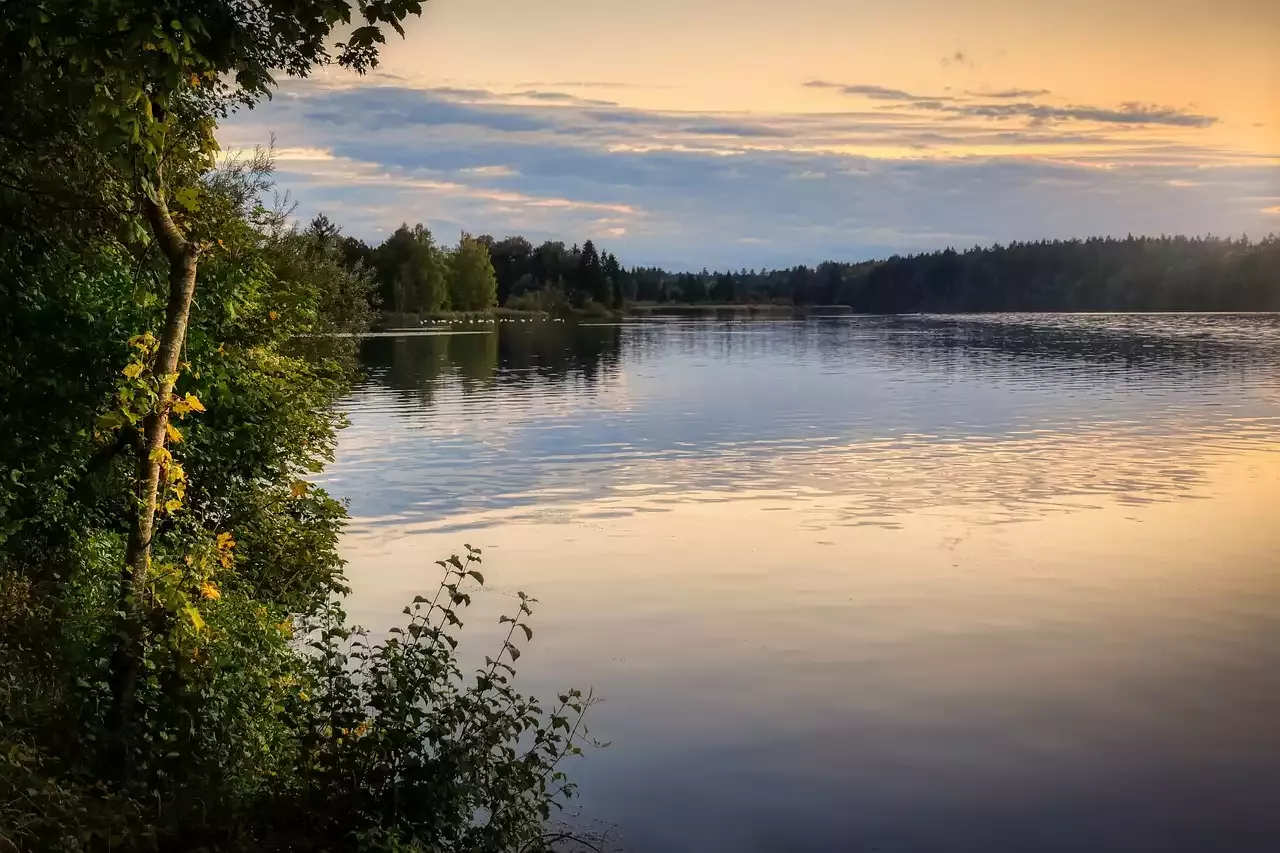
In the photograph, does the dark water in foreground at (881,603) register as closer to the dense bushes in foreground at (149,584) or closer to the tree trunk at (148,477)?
the dense bushes in foreground at (149,584)

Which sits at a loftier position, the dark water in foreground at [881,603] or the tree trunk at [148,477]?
Result: the tree trunk at [148,477]

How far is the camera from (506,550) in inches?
1076

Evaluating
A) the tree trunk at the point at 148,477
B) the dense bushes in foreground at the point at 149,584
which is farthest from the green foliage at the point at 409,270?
the tree trunk at the point at 148,477

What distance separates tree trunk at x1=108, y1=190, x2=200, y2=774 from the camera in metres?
10.8

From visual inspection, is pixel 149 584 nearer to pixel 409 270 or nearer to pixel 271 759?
pixel 271 759

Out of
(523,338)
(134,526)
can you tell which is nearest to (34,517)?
(134,526)

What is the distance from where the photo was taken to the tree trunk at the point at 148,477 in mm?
10812

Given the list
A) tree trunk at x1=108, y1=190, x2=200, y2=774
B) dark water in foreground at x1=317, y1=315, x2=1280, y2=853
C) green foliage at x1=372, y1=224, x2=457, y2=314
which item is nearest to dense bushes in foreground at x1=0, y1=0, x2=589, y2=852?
tree trunk at x1=108, y1=190, x2=200, y2=774

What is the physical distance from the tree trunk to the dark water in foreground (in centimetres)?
516

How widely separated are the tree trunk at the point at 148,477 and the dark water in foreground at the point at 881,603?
5156mm

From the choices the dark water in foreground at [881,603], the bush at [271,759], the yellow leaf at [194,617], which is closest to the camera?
the bush at [271,759]

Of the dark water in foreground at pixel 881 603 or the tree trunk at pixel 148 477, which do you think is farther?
the dark water in foreground at pixel 881 603

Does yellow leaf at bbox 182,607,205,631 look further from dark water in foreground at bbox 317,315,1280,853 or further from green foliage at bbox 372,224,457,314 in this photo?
green foliage at bbox 372,224,457,314

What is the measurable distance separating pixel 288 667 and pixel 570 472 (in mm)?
25232
